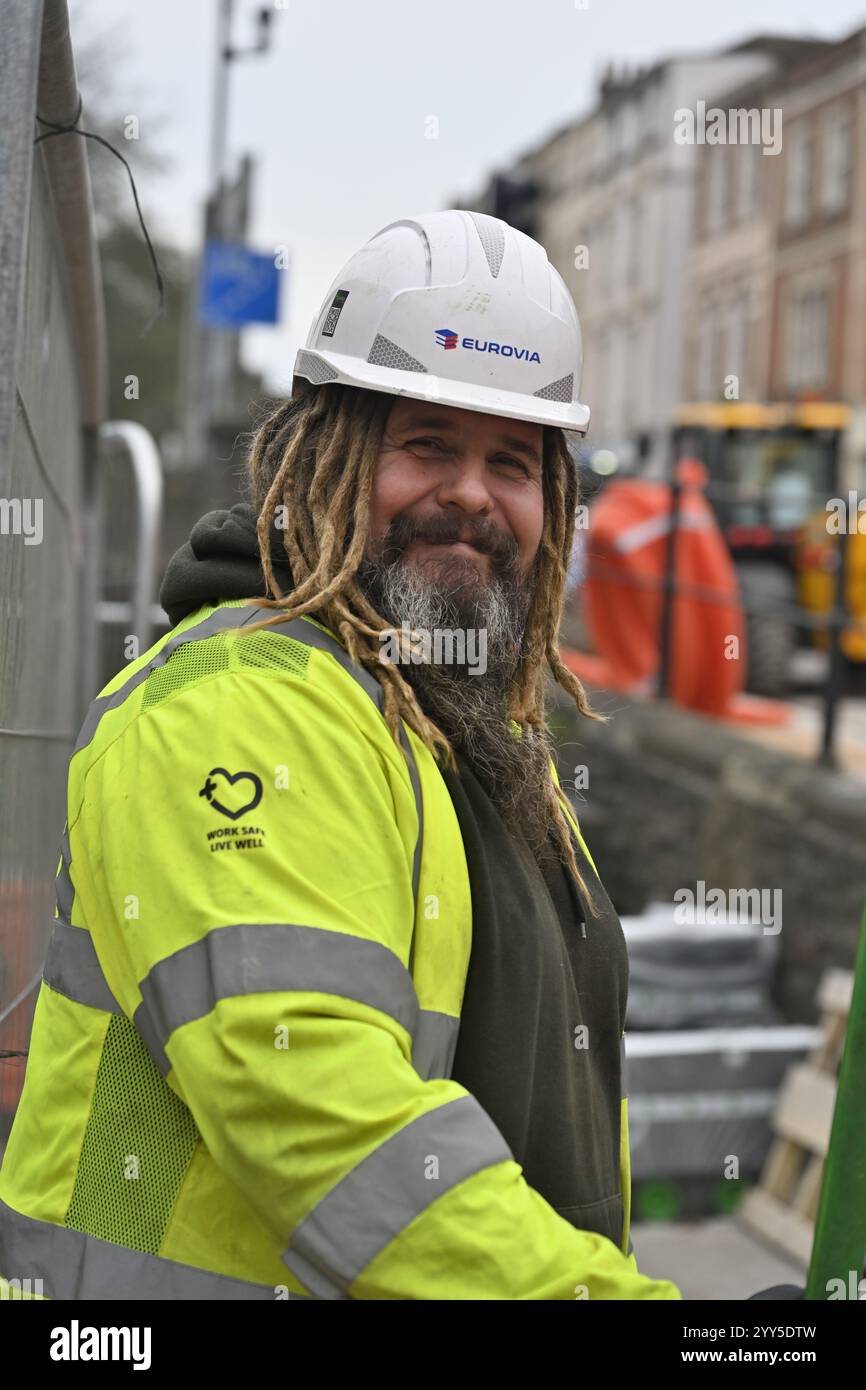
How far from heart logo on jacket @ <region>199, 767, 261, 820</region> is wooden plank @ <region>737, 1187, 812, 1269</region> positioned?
5.39 m

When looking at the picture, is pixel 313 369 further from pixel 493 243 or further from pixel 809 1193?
pixel 809 1193

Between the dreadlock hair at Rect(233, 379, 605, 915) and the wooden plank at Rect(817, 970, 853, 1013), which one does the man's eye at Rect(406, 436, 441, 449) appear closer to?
the dreadlock hair at Rect(233, 379, 605, 915)

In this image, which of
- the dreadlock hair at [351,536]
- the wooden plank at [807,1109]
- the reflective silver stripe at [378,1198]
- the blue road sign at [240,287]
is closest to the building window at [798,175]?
the blue road sign at [240,287]

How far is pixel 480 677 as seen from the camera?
6.99ft

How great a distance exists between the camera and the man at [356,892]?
1.59m

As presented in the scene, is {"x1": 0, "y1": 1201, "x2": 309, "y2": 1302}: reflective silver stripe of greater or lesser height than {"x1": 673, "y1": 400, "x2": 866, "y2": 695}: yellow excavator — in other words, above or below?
below

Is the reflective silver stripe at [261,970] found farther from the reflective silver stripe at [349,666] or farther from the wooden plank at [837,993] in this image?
the wooden plank at [837,993]

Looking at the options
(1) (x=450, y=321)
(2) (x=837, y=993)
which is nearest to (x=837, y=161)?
(2) (x=837, y=993)

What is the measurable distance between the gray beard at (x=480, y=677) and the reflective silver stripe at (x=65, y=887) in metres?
0.42

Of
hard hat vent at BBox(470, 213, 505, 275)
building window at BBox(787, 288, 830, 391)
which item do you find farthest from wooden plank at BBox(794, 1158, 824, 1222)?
building window at BBox(787, 288, 830, 391)

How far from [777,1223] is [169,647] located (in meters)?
5.63

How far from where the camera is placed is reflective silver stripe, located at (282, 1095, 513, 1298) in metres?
1.57
